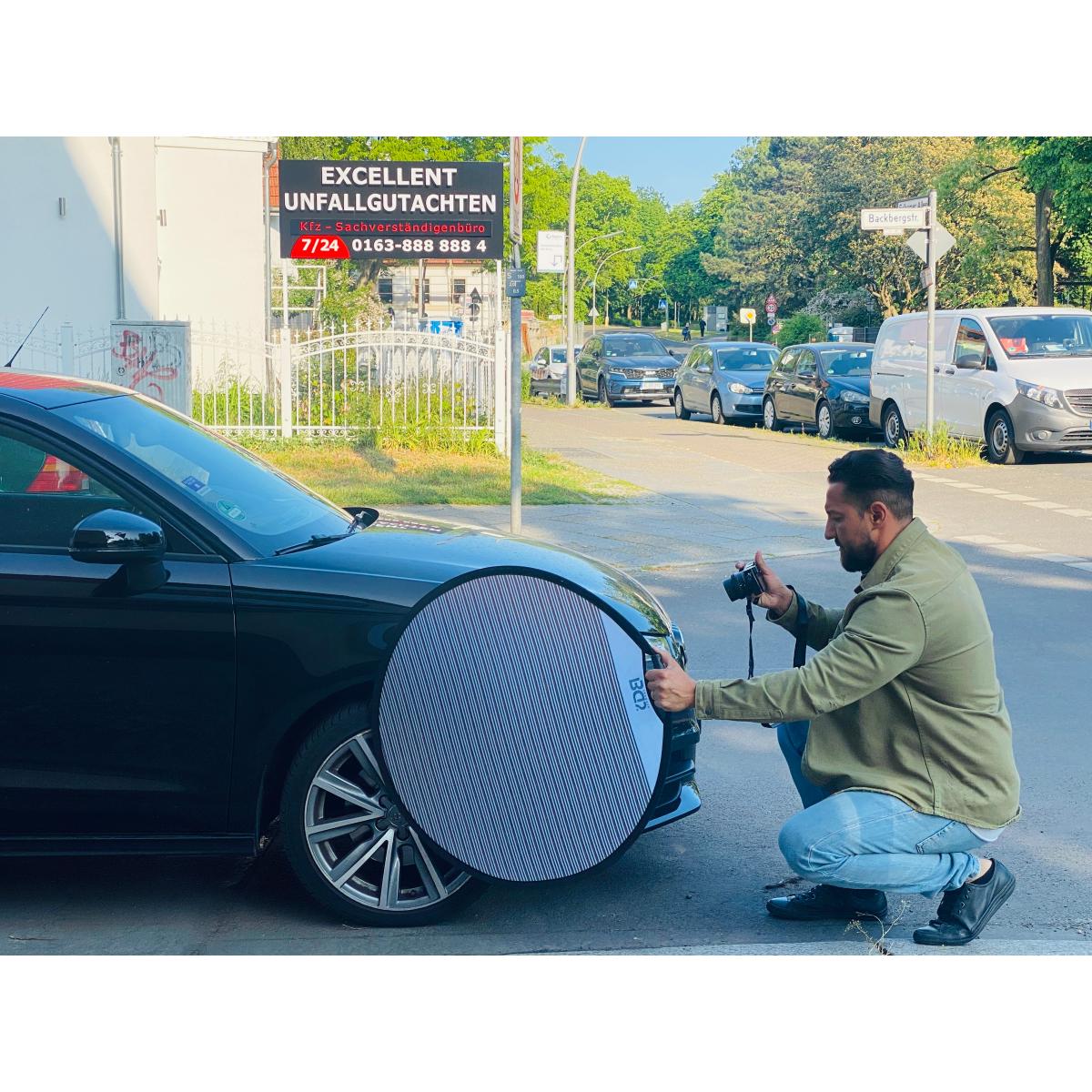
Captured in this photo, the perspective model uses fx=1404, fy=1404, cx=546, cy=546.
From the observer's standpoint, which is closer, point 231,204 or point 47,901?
point 47,901

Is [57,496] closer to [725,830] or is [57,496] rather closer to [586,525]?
[725,830]

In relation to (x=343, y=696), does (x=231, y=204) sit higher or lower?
higher

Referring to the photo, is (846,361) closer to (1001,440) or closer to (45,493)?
(1001,440)

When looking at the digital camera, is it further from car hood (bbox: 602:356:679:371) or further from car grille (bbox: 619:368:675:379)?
car hood (bbox: 602:356:679:371)

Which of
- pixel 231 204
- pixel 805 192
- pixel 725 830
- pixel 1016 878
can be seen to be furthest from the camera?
pixel 805 192

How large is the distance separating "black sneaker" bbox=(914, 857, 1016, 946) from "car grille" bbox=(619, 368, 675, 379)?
96.6 feet

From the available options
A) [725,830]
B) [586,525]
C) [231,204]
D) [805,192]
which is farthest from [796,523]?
[805,192]

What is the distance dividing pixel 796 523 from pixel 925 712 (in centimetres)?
965

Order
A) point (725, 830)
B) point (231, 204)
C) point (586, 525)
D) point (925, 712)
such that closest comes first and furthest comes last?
point (925, 712) < point (725, 830) < point (586, 525) < point (231, 204)

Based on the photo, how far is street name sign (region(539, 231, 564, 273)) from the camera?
1354 cm

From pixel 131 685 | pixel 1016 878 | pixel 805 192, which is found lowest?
pixel 1016 878

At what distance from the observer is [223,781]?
13.5 feet

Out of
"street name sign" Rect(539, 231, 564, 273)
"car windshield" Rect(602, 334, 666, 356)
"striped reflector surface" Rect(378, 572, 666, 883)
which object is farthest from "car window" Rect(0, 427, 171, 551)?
"car windshield" Rect(602, 334, 666, 356)

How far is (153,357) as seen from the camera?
14.2m
